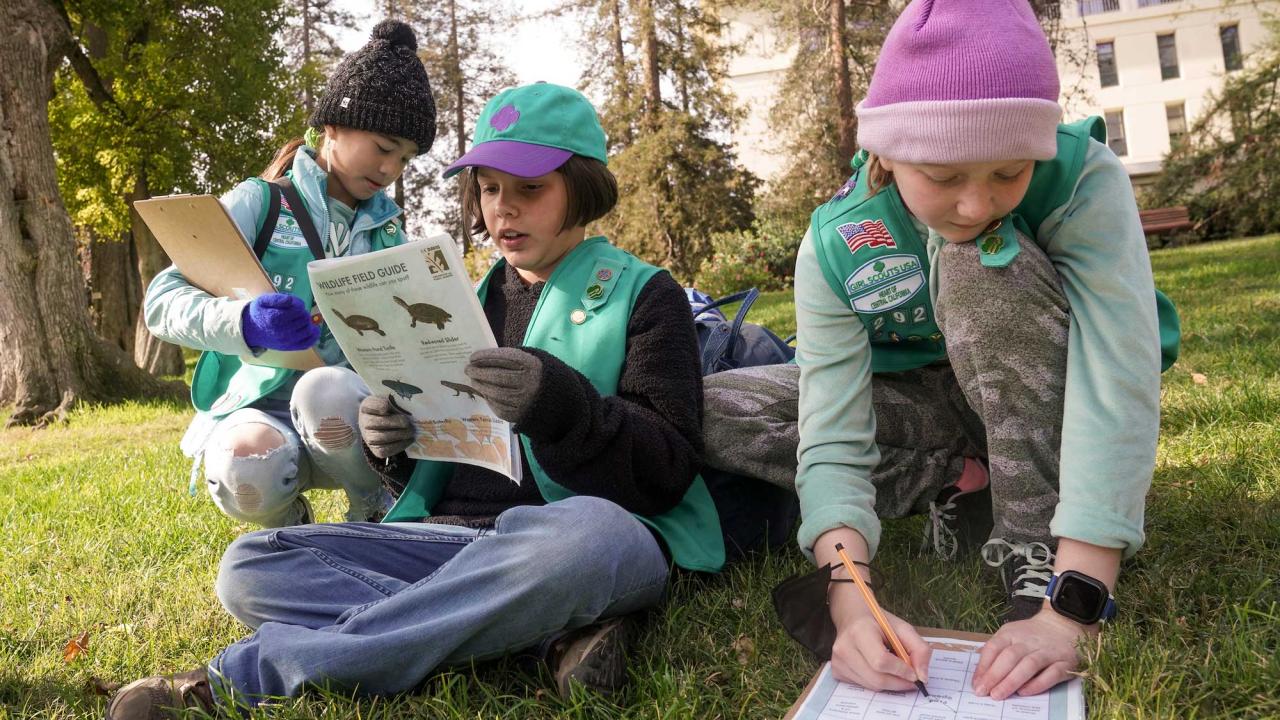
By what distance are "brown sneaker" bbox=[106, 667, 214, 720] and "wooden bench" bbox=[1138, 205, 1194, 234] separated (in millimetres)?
19422

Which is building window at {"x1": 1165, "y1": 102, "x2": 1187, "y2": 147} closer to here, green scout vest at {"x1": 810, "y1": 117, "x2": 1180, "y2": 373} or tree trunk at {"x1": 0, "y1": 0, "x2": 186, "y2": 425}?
tree trunk at {"x1": 0, "y1": 0, "x2": 186, "y2": 425}

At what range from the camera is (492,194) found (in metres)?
2.25

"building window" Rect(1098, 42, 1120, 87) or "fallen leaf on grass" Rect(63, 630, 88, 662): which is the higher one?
"building window" Rect(1098, 42, 1120, 87)

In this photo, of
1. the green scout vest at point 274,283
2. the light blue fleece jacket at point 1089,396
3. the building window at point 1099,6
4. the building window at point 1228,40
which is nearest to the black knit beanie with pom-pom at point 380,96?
the green scout vest at point 274,283

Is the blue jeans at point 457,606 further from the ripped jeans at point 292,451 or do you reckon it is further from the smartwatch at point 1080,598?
the smartwatch at point 1080,598

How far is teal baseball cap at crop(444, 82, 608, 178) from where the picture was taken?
213 centimetres

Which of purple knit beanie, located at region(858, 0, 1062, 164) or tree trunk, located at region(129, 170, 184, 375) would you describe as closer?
purple knit beanie, located at region(858, 0, 1062, 164)

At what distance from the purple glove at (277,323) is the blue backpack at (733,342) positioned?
0.99 meters

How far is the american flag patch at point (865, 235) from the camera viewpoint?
2.00m

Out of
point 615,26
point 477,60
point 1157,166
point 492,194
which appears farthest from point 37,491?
point 1157,166

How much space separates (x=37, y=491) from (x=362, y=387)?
2.65 m

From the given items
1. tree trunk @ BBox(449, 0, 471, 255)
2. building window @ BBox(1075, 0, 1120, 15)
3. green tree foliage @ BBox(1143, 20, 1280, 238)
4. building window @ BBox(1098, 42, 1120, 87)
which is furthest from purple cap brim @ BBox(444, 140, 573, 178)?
building window @ BBox(1075, 0, 1120, 15)

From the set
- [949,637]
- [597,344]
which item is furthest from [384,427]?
[949,637]

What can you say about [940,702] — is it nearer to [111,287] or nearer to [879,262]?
[879,262]
